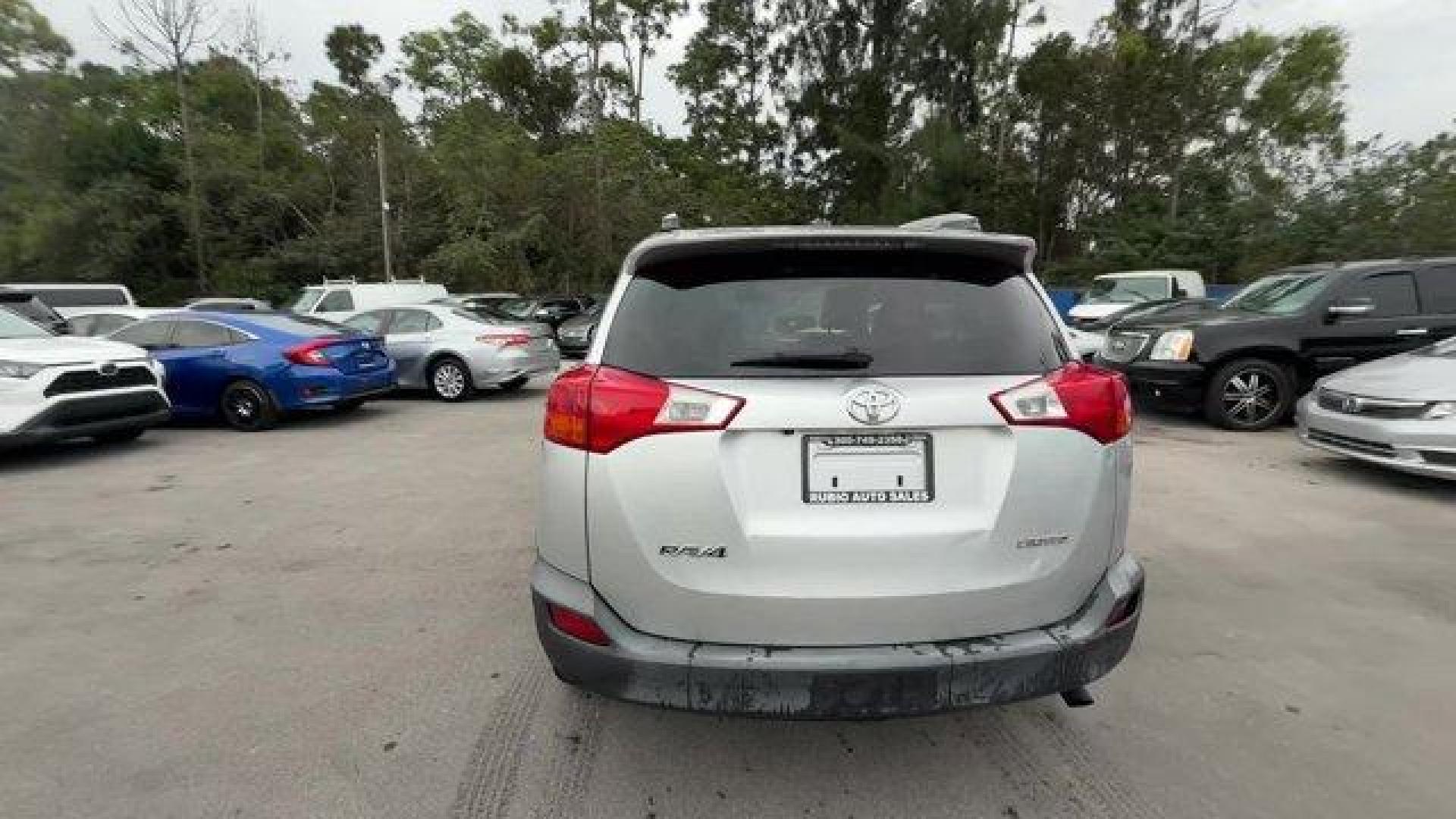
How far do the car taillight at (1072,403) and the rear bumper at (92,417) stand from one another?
26.7 feet

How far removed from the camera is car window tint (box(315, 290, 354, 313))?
15633 millimetres

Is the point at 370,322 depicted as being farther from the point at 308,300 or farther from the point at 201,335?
the point at 308,300

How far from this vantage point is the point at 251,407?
8984mm

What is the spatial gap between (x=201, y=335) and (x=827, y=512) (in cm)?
963

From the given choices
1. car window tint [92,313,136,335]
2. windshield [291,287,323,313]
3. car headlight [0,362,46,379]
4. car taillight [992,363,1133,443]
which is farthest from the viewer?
windshield [291,287,323,313]

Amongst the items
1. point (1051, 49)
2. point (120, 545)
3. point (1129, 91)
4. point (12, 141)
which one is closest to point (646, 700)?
point (120, 545)

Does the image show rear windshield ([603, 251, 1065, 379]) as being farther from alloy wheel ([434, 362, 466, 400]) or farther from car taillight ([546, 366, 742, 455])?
alloy wheel ([434, 362, 466, 400])

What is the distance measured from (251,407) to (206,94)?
34.8 metres

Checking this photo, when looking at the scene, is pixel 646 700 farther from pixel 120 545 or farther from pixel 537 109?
pixel 537 109

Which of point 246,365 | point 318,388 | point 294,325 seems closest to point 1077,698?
point 318,388

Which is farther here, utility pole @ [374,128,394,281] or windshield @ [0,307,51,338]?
utility pole @ [374,128,394,281]

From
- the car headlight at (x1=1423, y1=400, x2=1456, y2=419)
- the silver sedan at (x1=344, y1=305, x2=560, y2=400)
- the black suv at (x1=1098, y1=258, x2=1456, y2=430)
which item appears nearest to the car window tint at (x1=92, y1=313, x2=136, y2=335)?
the silver sedan at (x1=344, y1=305, x2=560, y2=400)

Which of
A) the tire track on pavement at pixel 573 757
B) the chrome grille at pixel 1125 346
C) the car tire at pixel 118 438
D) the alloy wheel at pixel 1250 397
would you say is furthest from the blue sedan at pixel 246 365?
the alloy wheel at pixel 1250 397

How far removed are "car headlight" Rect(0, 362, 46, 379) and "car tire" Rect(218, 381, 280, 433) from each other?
85.5 inches
